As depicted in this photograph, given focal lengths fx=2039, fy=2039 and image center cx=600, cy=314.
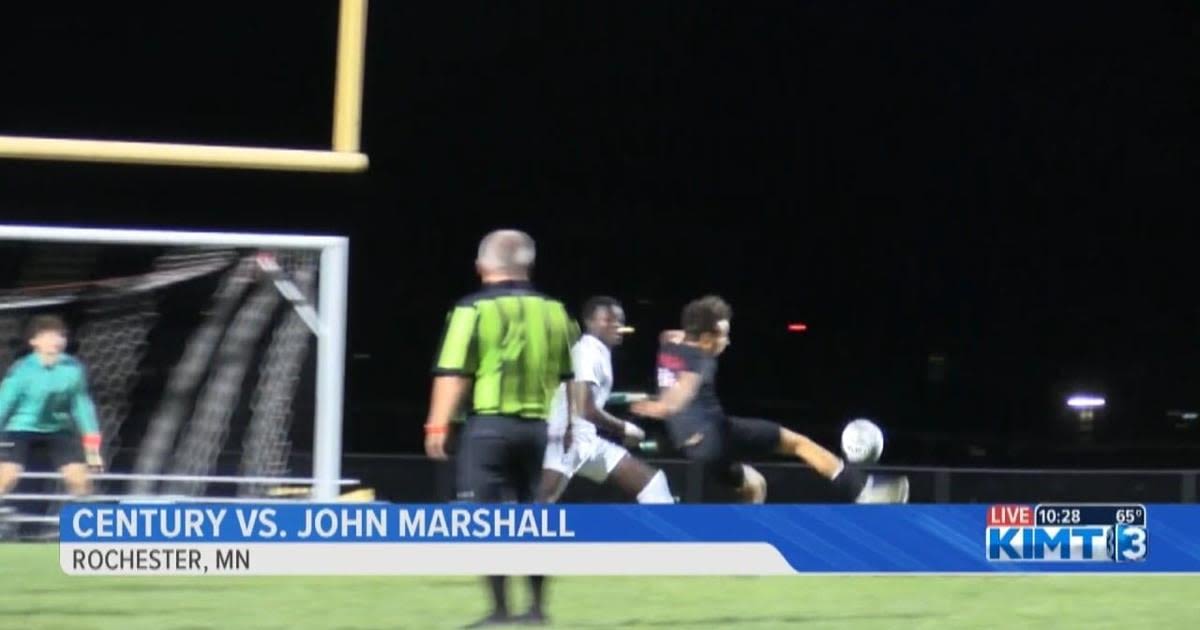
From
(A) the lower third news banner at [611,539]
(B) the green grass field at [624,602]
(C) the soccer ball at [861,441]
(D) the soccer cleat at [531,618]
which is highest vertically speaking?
(C) the soccer ball at [861,441]

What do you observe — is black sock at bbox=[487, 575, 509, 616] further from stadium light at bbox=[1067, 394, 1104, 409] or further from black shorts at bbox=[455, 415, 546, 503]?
stadium light at bbox=[1067, 394, 1104, 409]

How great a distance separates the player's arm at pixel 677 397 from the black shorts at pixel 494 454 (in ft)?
8.39

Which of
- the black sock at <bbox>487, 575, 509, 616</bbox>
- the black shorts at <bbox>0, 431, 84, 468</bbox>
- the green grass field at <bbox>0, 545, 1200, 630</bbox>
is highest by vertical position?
the black shorts at <bbox>0, 431, 84, 468</bbox>

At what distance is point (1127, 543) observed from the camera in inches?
289

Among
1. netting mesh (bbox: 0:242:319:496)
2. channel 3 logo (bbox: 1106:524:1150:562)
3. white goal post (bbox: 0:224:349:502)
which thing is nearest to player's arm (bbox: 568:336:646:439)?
white goal post (bbox: 0:224:349:502)

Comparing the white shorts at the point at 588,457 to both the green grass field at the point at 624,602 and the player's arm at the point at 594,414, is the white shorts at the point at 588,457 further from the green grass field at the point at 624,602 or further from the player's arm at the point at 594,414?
the green grass field at the point at 624,602

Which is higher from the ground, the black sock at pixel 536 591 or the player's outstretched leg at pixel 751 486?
the player's outstretched leg at pixel 751 486

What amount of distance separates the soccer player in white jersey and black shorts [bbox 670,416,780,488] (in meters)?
0.25

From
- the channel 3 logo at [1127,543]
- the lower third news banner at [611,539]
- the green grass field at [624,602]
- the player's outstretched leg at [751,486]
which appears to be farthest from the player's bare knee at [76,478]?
the channel 3 logo at [1127,543]

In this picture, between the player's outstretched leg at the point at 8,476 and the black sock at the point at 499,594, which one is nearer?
the black sock at the point at 499,594

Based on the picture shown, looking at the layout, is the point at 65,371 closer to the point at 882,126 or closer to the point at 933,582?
the point at 933,582

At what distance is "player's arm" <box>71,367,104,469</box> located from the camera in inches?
401

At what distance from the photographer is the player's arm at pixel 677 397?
9453mm

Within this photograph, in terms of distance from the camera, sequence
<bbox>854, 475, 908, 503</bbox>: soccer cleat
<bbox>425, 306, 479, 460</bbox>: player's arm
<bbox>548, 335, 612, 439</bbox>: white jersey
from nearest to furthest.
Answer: <bbox>425, 306, 479, 460</bbox>: player's arm < <bbox>548, 335, 612, 439</bbox>: white jersey < <bbox>854, 475, 908, 503</bbox>: soccer cleat
